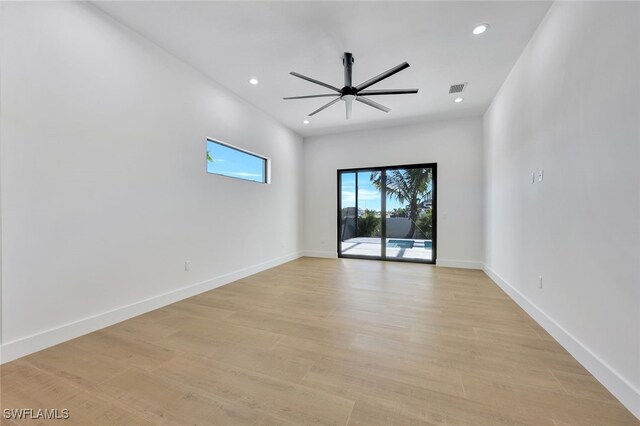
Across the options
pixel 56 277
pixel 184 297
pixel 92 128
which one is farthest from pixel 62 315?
pixel 92 128

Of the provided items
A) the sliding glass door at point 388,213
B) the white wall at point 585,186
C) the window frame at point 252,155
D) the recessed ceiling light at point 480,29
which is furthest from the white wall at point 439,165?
the recessed ceiling light at point 480,29

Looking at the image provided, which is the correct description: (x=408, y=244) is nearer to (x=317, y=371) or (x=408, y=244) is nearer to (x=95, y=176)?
(x=317, y=371)

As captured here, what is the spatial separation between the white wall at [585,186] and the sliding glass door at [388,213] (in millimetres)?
2488

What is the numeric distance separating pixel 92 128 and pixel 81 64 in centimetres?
58

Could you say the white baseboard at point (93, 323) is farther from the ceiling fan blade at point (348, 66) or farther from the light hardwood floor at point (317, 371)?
the ceiling fan blade at point (348, 66)

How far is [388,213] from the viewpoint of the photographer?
5.95 meters

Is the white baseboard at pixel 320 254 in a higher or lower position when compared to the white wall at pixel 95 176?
lower

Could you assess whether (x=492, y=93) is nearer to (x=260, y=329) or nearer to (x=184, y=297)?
(x=260, y=329)

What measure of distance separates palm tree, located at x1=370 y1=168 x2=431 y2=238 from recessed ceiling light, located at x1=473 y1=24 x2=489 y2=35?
3.15 meters

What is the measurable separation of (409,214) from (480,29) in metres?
3.68

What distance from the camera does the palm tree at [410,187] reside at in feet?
18.6

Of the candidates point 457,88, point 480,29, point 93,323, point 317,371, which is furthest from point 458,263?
point 93,323

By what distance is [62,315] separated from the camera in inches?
87.1

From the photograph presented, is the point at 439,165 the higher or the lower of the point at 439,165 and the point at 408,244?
the higher
